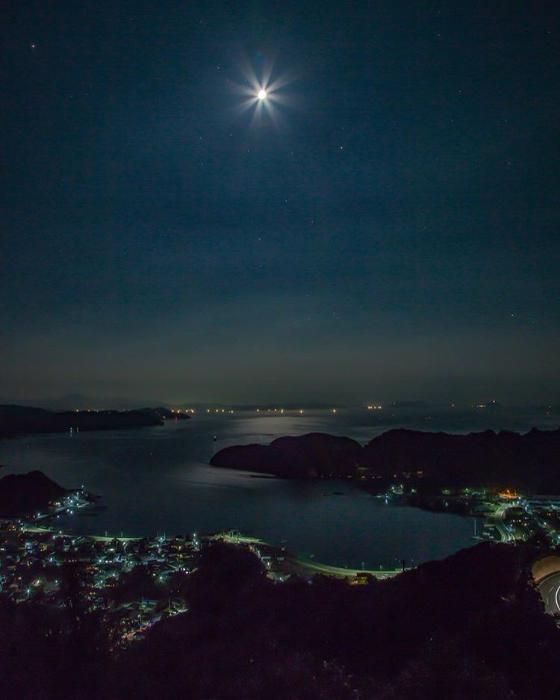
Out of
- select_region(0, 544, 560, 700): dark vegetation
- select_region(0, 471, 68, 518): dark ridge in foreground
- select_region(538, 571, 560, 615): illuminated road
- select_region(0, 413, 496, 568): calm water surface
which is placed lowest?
select_region(0, 413, 496, 568): calm water surface

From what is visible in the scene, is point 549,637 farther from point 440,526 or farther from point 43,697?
point 440,526

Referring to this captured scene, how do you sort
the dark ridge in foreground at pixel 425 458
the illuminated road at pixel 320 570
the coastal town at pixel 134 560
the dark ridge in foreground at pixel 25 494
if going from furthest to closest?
the dark ridge in foreground at pixel 425 458, the dark ridge in foreground at pixel 25 494, the illuminated road at pixel 320 570, the coastal town at pixel 134 560

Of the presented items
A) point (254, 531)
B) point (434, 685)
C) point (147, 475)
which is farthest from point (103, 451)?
point (434, 685)

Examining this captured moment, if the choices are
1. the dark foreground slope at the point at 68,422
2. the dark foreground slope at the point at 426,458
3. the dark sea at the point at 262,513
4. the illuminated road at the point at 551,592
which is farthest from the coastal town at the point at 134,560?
the dark foreground slope at the point at 68,422

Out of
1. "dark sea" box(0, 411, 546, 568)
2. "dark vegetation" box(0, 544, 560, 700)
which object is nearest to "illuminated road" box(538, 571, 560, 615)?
"dark vegetation" box(0, 544, 560, 700)

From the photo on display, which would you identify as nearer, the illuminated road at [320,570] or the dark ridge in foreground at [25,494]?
the illuminated road at [320,570]

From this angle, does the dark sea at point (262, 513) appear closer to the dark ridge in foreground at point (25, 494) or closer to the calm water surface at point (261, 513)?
the calm water surface at point (261, 513)

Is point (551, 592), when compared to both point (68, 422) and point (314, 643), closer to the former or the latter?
point (314, 643)

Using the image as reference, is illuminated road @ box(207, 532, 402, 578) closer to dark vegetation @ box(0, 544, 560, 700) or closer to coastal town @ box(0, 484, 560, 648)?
coastal town @ box(0, 484, 560, 648)
